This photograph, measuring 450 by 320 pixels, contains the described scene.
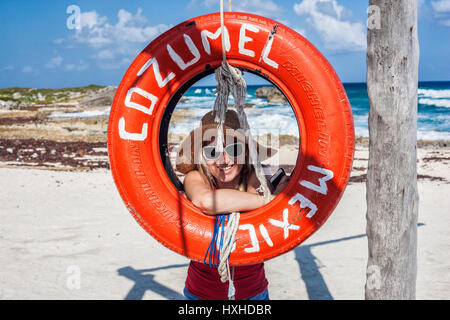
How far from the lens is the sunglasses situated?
198 cm

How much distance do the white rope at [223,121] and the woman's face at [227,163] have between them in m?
0.09

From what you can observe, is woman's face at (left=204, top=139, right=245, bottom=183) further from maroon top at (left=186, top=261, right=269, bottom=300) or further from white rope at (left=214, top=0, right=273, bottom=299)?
maroon top at (left=186, top=261, right=269, bottom=300)

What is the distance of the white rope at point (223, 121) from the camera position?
1.78m

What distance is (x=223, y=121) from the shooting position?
1.84 metres

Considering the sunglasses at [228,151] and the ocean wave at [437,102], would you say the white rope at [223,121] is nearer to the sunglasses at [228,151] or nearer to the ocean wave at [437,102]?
the sunglasses at [228,151]

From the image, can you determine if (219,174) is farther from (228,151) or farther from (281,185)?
(281,185)

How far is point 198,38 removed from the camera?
176 centimetres

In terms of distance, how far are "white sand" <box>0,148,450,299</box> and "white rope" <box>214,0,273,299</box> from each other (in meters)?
2.23

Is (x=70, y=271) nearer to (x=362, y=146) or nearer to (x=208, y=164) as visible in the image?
(x=208, y=164)

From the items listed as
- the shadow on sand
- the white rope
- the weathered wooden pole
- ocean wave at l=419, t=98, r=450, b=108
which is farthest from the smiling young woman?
ocean wave at l=419, t=98, r=450, b=108

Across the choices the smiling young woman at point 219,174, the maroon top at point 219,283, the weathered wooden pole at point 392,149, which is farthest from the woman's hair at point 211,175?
the weathered wooden pole at point 392,149

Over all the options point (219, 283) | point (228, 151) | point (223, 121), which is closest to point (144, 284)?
point (219, 283)

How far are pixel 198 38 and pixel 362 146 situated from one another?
12.9 metres
